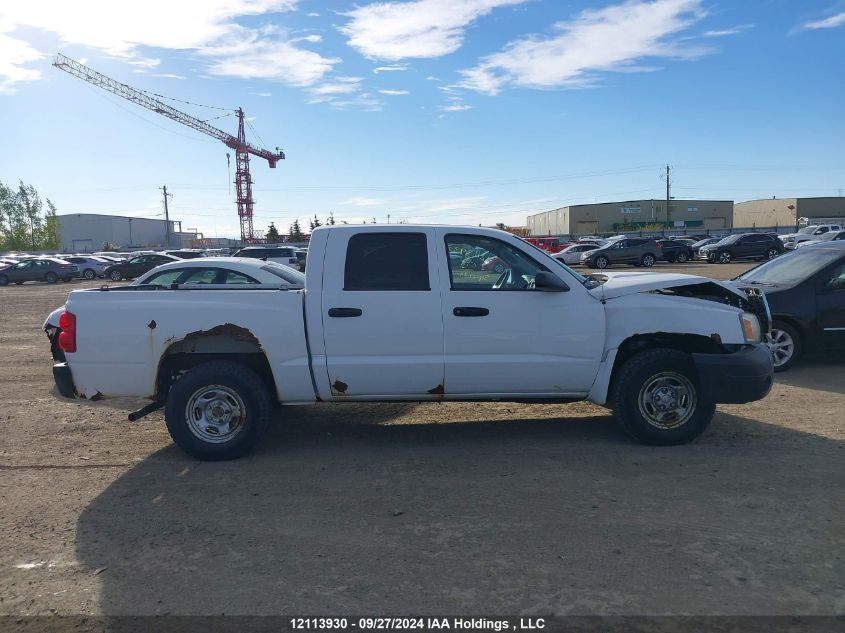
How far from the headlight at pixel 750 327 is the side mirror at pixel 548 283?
1601mm

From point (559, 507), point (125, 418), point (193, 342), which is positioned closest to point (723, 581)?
point (559, 507)

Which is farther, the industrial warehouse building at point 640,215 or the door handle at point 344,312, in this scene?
the industrial warehouse building at point 640,215

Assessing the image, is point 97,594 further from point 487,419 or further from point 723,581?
point 487,419

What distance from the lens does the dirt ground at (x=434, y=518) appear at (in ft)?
10.9

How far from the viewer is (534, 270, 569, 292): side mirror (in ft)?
17.0

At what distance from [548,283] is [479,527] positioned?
6.78 feet

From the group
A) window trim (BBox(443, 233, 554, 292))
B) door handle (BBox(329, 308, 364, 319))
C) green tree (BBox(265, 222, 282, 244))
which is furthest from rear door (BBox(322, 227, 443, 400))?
green tree (BBox(265, 222, 282, 244))

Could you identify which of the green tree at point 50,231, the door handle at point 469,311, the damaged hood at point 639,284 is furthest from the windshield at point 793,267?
the green tree at point 50,231

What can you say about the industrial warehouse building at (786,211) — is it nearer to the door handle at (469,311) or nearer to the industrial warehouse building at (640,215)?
the industrial warehouse building at (640,215)

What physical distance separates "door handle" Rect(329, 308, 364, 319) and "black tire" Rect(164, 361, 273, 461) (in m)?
0.88

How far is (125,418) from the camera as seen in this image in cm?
685

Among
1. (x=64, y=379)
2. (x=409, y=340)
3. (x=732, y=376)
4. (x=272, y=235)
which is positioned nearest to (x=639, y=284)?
(x=732, y=376)

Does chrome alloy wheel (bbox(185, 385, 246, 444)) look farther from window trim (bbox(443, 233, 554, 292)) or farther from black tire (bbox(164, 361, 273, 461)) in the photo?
window trim (bbox(443, 233, 554, 292))

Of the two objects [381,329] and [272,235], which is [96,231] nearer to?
[272,235]
